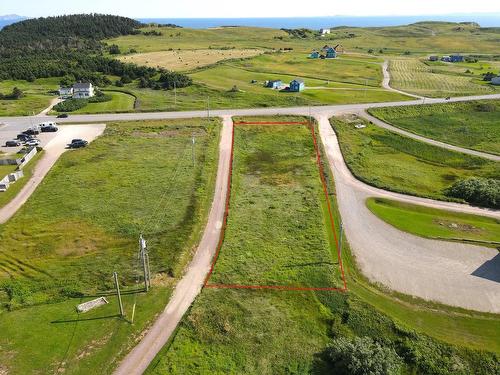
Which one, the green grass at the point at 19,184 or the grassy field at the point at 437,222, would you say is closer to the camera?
the grassy field at the point at 437,222

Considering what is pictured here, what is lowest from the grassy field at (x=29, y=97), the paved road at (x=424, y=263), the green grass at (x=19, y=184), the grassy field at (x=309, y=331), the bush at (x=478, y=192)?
the grassy field at (x=309, y=331)

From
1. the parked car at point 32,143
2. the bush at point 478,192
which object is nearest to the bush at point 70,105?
the parked car at point 32,143

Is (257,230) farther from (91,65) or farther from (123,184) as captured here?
(91,65)

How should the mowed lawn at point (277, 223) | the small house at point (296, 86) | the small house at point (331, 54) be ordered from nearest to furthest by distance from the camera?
the mowed lawn at point (277, 223)
the small house at point (296, 86)
the small house at point (331, 54)

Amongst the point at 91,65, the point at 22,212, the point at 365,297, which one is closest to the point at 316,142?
the point at 365,297

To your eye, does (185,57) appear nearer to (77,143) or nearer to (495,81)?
(77,143)

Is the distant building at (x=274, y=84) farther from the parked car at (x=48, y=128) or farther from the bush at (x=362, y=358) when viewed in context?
the bush at (x=362, y=358)
